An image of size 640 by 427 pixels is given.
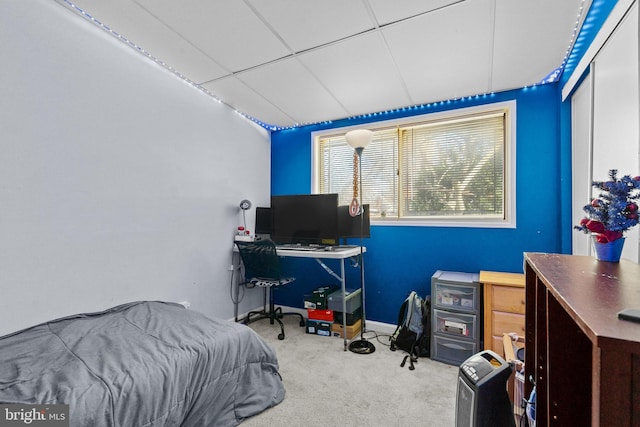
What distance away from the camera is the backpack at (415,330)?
2561 millimetres

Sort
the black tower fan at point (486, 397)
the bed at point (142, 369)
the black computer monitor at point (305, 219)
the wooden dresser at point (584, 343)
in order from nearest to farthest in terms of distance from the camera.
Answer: the wooden dresser at point (584, 343) → the black tower fan at point (486, 397) → the bed at point (142, 369) → the black computer monitor at point (305, 219)

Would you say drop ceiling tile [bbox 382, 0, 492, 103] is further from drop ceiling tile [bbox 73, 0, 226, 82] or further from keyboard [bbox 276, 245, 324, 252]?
keyboard [bbox 276, 245, 324, 252]

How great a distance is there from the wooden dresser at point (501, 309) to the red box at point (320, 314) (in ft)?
4.67

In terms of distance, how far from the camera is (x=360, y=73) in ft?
7.92

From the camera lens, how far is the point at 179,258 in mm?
2666

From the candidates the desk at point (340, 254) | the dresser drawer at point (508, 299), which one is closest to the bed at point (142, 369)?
the desk at point (340, 254)

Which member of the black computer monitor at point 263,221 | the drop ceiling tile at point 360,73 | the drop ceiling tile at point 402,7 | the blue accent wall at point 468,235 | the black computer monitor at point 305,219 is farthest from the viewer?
the black computer monitor at point 263,221

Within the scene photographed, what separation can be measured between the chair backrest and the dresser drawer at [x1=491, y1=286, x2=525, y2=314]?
1972 millimetres

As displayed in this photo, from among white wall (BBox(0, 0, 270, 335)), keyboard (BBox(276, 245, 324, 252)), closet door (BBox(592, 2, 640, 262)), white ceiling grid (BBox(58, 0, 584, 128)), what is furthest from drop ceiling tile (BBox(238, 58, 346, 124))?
closet door (BBox(592, 2, 640, 262))

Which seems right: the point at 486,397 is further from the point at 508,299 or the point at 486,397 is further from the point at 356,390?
the point at 508,299

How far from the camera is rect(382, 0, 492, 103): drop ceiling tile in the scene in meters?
1.76

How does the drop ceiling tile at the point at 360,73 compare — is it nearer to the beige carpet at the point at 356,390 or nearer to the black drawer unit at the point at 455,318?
the black drawer unit at the point at 455,318

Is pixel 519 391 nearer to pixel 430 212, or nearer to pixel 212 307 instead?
pixel 430 212

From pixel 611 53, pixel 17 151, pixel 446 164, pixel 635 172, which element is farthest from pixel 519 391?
pixel 17 151
